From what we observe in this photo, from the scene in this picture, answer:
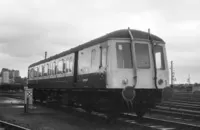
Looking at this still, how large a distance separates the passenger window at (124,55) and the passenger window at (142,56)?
0.34 meters

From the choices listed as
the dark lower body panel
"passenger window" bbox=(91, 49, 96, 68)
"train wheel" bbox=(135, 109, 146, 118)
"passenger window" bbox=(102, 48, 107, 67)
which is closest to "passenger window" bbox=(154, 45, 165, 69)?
the dark lower body panel

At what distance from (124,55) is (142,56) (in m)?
0.76

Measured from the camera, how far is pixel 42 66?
20859 millimetres

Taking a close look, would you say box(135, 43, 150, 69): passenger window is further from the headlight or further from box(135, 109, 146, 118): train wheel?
box(135, 109, 146, 118): train wheel

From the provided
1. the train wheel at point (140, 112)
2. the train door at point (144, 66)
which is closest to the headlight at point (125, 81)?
the train door at point (144, 66)

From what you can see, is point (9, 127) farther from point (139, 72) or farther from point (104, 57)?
point (139, 72)

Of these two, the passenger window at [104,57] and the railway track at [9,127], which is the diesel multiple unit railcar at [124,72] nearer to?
the passenger window at [104,57]

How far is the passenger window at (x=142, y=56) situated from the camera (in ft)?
35.0

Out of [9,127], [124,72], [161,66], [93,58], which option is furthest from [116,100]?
[9,127]

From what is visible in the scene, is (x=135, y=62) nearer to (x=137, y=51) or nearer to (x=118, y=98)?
(x=137, y=51)

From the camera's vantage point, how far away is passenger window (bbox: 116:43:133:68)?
10406mm

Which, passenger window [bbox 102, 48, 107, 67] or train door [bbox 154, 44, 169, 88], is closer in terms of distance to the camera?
passenger window [bbox 102, 48, 107, 67]

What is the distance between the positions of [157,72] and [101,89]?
2309mm

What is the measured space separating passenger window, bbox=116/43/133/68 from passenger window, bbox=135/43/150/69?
34 centimetres
